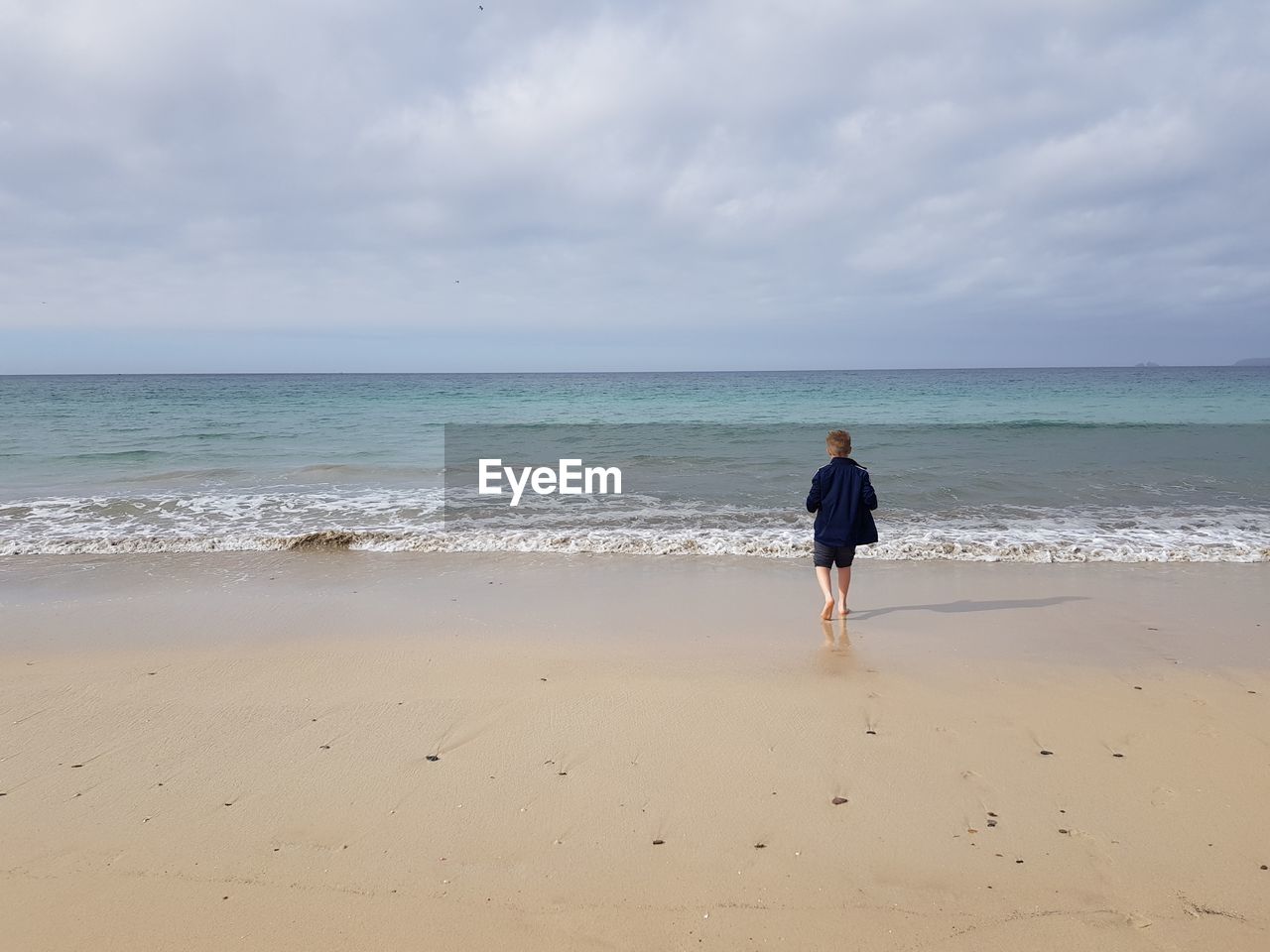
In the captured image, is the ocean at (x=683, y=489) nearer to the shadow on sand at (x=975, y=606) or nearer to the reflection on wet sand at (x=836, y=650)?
the shadow on sand at (x=975, y=606)

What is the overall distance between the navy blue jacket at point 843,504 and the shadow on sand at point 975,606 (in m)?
0.76

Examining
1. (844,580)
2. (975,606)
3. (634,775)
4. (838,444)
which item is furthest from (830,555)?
(634,775)

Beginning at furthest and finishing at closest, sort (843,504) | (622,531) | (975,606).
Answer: (622,531) → (975,606) → (843,504)

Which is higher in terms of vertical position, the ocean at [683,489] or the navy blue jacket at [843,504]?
the navy blue jacket at [843,504]

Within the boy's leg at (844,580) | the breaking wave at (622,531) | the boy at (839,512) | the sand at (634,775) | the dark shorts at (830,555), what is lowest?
the sand at (634,775)

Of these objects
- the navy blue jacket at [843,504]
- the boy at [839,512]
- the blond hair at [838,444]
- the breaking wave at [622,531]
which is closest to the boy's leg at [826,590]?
the boy at [839,512]

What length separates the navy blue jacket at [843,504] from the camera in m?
6.02

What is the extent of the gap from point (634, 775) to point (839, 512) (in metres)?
3.20

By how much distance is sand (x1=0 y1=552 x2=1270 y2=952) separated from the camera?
266cm

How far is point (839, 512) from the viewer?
6.04 m

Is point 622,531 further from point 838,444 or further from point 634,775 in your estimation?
point 634,775

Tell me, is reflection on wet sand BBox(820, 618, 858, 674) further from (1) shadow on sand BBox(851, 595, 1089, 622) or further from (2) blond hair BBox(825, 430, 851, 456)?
(2) blond hair BBox(825, 430, 851, 456)

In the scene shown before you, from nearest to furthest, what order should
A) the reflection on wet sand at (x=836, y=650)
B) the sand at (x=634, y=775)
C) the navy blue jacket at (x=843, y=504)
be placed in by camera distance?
the sand at (x=634, y=775) < the reflection on wet sand at (x=836, y=650) < the navy blue jacket at (x=843, y=504)

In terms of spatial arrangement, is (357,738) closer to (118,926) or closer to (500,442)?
(118,926)
